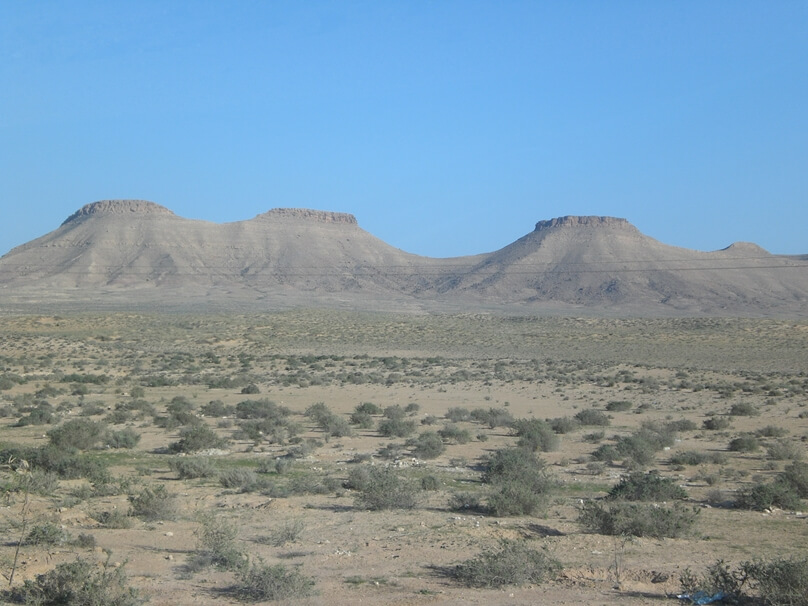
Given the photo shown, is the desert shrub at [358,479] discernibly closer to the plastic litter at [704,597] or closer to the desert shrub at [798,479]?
the plastic litter at [704,597]

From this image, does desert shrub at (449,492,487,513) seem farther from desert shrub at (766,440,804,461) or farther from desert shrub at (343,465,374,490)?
desert shrub at (766,440,804,461)

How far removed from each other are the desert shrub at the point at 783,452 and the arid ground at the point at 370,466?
0.27 feet

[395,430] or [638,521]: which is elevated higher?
[638,521]

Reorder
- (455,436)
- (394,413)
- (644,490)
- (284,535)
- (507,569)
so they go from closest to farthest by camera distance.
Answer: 1. (507,569)
2. (284,535)
3. (644,490)
4. (455,436)
5. (394,413)

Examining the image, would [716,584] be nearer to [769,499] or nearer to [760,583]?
[760,583]

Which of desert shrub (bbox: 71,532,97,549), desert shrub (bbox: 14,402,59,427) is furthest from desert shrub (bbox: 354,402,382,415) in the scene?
desert shrub (bbox: 71,532,97,549)

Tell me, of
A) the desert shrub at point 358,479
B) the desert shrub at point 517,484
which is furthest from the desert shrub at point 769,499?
the desert shrub at point 358,479

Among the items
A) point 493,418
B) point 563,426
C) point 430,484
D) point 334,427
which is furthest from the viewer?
point 493,418

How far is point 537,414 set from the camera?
33.6 metres

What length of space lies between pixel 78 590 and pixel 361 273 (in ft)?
578

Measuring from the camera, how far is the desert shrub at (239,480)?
16.9 meters

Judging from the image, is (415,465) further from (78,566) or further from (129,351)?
(129,351)

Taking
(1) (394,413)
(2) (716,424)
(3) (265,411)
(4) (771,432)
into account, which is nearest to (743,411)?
(2) (716,424)

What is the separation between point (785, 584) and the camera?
9289mm
